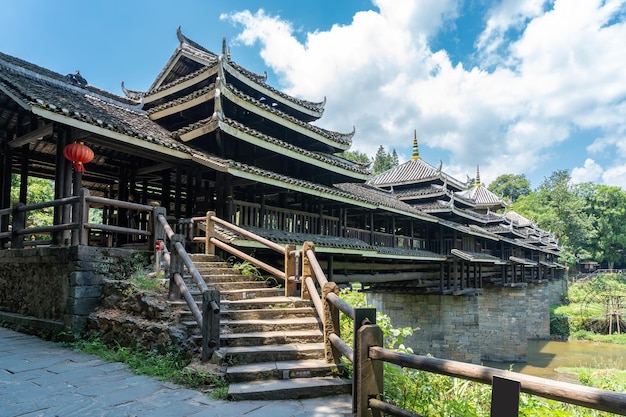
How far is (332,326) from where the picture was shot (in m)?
4.95

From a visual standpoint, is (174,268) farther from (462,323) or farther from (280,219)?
(462,323)

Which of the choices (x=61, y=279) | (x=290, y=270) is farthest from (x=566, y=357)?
(x=61, y=279)

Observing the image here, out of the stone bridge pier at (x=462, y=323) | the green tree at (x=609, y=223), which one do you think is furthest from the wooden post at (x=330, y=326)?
the green tree at (x=609, y=223)

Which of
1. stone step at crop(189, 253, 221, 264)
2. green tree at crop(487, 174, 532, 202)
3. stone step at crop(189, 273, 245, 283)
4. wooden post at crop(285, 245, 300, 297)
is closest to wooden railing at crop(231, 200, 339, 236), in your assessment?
stone step at crop(189, 253, 221, 264)

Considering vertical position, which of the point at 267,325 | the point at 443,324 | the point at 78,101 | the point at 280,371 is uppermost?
the point at 78,101

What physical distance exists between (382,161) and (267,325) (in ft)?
231

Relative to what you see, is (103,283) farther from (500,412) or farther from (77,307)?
(500,412)

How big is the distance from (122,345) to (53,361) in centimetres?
86

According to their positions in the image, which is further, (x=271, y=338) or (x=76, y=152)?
(x=76, y=152)

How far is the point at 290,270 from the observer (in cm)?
693

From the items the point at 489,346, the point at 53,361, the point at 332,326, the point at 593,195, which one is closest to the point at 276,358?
the point at 332,326

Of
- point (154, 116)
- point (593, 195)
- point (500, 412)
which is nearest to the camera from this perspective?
point (500, 412)

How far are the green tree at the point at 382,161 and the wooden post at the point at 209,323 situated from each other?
6896 centimetres

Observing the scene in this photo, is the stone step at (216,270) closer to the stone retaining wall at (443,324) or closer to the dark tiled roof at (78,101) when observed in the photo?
the dark tiled roof at (78,101)
